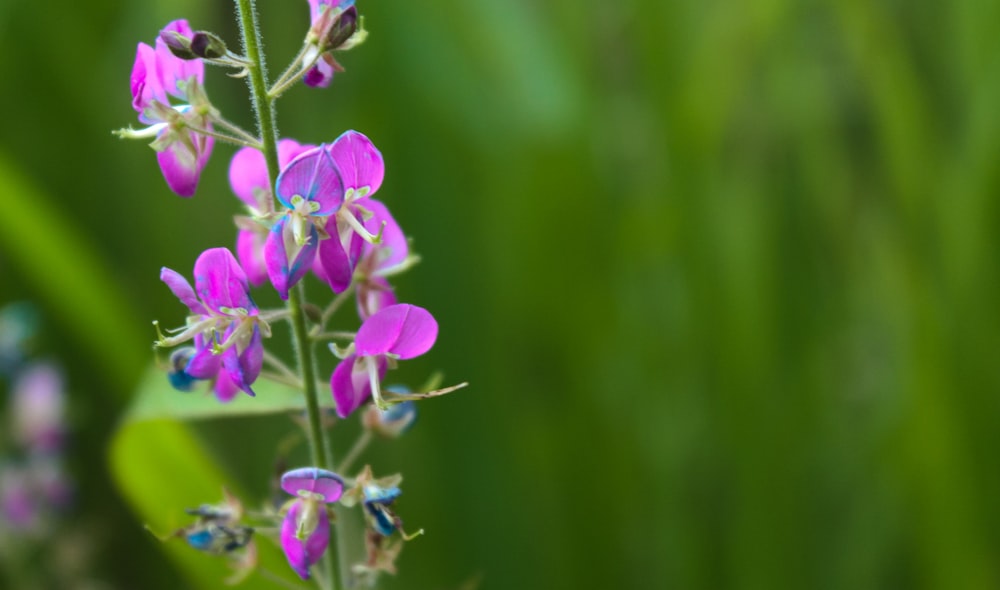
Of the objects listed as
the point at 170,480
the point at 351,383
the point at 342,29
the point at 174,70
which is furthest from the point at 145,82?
the point at 170,480

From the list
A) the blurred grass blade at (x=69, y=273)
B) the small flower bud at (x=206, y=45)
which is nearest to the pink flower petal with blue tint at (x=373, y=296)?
the small flower bud at (x=206, y=45)

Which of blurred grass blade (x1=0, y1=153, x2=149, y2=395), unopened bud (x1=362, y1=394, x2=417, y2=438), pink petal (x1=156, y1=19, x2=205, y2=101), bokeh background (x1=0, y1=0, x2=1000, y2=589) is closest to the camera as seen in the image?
pink petal (x1=156, y1=19, x2=205, y2=101)

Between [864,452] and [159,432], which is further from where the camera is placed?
[864,452]

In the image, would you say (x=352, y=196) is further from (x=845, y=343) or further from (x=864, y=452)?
(x=845, y=343)

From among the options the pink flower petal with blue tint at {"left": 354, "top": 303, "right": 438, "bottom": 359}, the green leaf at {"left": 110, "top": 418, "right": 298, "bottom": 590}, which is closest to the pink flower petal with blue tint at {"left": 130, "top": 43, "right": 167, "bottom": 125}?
the pink flower petal with blue tint at {"left": 354, "top": 303, "right": 438, "bottom": 359}

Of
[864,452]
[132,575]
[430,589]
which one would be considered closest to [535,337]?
[430,589]

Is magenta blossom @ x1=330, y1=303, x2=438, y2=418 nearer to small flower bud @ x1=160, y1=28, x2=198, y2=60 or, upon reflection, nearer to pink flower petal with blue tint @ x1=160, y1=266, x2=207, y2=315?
pink flower petal with blue tint @ x1=160, y1=266, x2=207, y2=315
